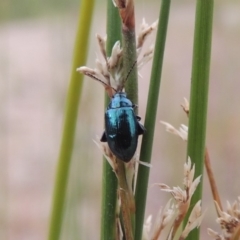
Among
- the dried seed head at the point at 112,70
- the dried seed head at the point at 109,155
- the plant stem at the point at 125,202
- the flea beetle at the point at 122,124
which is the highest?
the dried seed head at the point at 112,70

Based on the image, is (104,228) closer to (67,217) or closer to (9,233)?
(67,217)

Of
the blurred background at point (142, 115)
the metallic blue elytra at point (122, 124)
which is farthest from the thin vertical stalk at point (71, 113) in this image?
the blurred background at point (142, 115)

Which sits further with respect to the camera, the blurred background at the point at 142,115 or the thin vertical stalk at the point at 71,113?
the blurred background at the point at 142,115

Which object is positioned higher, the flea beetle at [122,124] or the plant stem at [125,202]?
the flea beetle at [122,124]

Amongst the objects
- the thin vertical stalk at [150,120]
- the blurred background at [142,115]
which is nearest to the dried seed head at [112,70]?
the thin vertical stalk at [150,120]

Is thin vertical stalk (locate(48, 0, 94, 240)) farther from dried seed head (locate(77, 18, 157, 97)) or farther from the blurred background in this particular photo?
the blurred background

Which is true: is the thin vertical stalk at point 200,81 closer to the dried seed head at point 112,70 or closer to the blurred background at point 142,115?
the dried seed head at point 112,70
